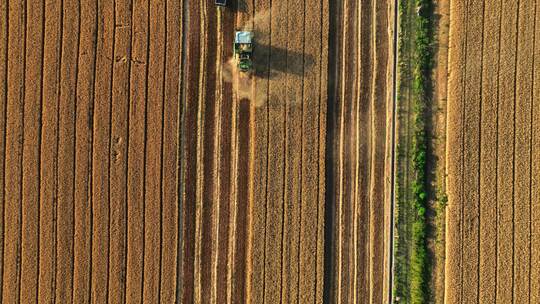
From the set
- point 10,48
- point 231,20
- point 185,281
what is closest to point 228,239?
point 185,281

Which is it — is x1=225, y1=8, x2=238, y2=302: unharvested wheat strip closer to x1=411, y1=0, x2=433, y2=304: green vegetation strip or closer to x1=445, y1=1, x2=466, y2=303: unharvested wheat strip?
x1=411, y1=0, x2=433, y2=304: green vegetation strip

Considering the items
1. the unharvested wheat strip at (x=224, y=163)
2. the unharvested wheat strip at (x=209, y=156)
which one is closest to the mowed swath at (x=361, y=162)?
the unharvested wheat strip at (x=224, y=163)

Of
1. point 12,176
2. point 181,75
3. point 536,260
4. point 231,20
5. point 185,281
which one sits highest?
point 231,20

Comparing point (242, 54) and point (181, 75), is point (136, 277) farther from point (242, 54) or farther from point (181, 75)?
point (242, 54)

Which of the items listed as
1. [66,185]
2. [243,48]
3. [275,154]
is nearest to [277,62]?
[243,48]

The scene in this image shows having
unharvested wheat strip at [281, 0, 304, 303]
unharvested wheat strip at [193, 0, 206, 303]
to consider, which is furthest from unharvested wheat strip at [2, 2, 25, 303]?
unharvested wheat strip at [281, 0, 304, 303]
